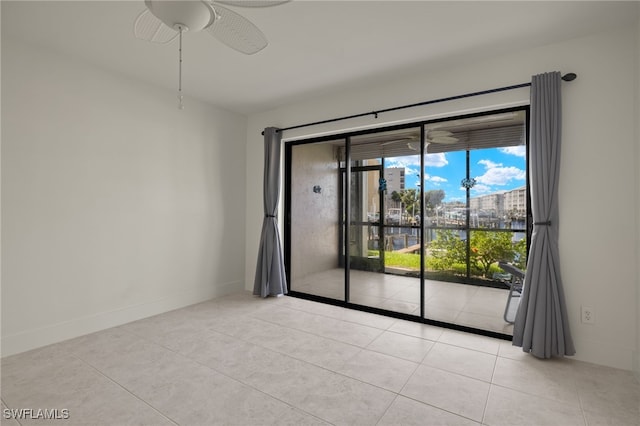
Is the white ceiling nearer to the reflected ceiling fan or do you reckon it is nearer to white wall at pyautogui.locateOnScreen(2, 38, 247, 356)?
white wall at pyautogui.locateOnScreen(2, 38, 247, 356)

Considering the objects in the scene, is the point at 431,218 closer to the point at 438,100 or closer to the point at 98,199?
the point at 438,100

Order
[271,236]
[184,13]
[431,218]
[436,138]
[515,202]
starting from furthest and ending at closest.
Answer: [271,236], [431,218], [436,138], [515,202], [184,13]

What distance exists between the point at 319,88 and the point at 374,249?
208 centimetres

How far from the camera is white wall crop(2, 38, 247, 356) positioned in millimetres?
2678

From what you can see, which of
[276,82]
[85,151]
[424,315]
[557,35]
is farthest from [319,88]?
[424,315]

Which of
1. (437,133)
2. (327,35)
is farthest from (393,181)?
(327,35)

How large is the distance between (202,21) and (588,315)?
134 inches

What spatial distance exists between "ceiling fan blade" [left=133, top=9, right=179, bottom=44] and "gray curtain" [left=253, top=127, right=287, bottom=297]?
2.36m

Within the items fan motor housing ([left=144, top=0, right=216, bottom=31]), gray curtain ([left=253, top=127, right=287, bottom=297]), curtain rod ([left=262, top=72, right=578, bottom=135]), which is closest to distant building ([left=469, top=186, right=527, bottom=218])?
curtain rod ([left=262, top=72, right=578, bottom=135])

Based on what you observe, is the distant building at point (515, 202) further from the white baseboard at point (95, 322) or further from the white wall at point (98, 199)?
the white baseboard at point (95, 322)

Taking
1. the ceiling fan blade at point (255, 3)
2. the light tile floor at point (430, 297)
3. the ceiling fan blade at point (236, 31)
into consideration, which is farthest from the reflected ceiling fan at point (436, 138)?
the ceiling fan blade at point (255, 3)

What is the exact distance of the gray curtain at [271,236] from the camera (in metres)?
4.26

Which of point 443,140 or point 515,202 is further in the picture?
point 443,140

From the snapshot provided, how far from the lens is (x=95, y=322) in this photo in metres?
3.13
